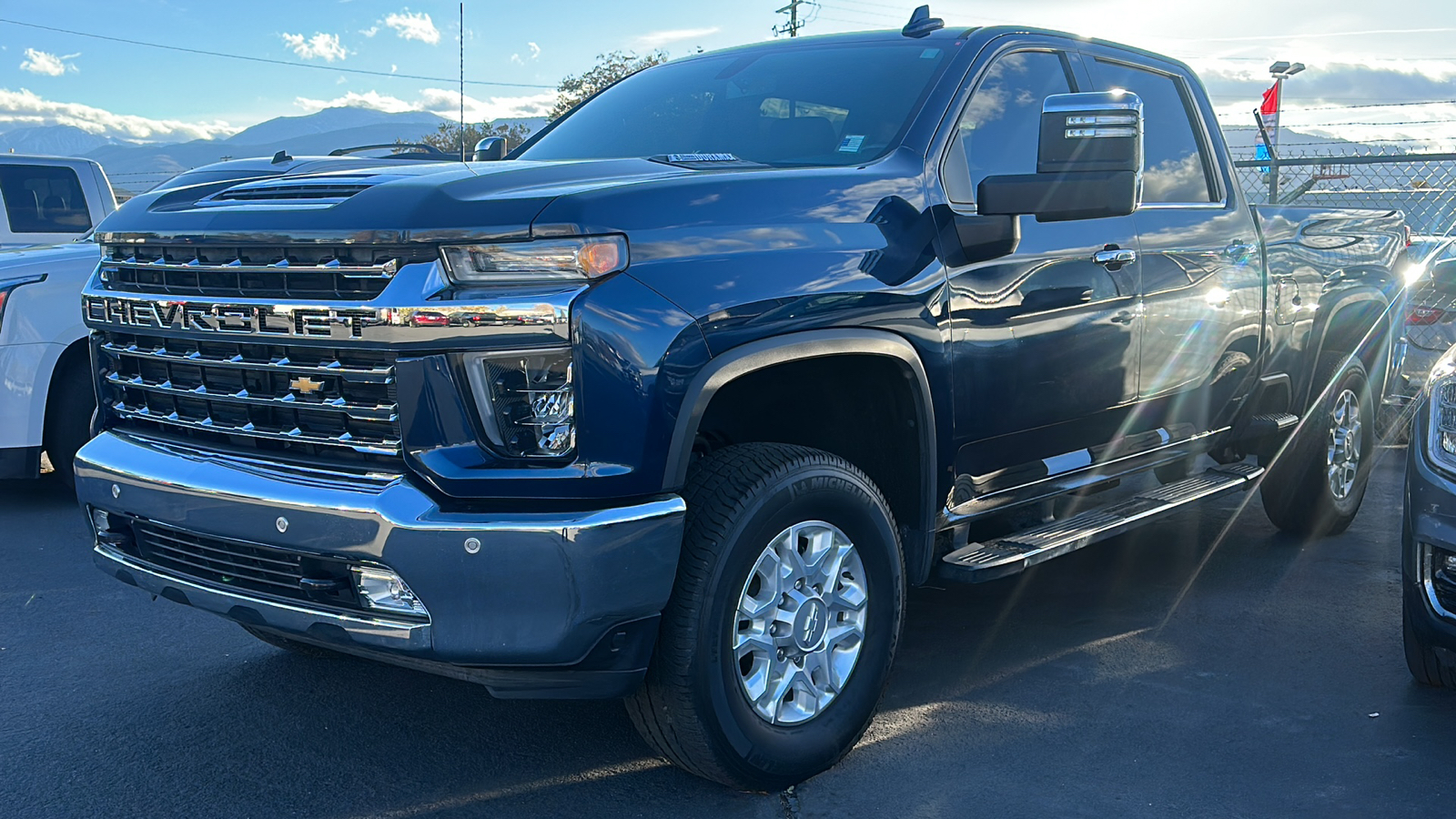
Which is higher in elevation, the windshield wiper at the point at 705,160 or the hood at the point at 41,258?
the windshield wiper at the point at 705,160

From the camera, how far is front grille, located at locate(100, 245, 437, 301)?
2791 mm

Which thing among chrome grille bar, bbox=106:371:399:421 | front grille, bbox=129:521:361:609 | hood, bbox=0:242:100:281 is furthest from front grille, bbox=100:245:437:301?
hood, bbox=0:242:100:281

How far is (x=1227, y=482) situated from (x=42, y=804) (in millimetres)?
4132

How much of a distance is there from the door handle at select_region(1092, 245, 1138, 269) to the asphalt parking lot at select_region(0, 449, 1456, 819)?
132 centimetres

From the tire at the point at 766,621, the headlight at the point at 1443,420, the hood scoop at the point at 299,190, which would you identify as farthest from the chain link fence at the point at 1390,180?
the hood scoop at the point at 299,190

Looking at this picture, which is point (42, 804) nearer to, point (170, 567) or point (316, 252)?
point (170, 567)

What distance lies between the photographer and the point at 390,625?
2777mm

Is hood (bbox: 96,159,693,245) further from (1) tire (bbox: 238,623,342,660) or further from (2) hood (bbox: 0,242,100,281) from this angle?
(2) hood (bbox: 0,242,100,281)

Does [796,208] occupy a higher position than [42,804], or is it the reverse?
[796,208]

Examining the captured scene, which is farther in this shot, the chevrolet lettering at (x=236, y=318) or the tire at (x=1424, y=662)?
the tire at (x=1424, y=662)

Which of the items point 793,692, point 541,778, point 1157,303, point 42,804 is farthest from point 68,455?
point 1157,303

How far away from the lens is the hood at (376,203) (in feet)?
9.05

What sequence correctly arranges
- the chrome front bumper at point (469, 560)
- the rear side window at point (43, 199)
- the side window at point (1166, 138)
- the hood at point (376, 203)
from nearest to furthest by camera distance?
the chrome front bumper at point (469, 560) < the hood at point (376, 203) < the side window at point (1166, 138) < the rear side window at point (43, 199)

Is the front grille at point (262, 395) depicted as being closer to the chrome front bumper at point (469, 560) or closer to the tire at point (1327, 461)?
the chrome front bumper at point (469, 560)
